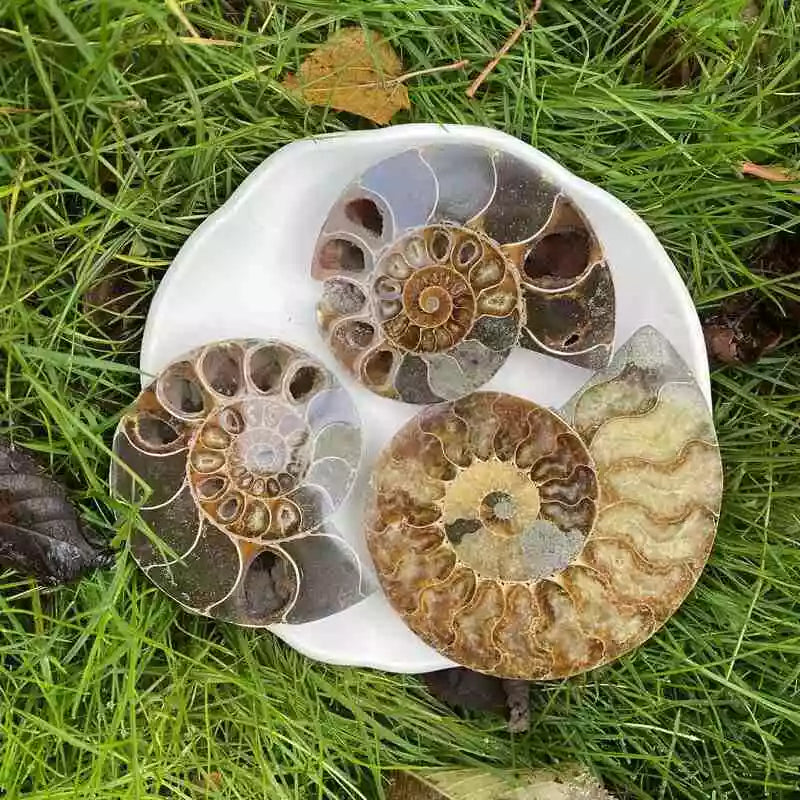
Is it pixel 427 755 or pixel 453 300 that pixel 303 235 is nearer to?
pixel 453 300

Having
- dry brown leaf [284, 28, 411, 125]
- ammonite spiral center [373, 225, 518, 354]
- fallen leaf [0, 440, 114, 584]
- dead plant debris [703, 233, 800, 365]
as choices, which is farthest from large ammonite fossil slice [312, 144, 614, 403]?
fallen leaf [0, 440, 114, 584]

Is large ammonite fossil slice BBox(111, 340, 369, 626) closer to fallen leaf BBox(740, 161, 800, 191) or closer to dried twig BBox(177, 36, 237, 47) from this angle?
dried twig BBox(177, 36, 237, 47)

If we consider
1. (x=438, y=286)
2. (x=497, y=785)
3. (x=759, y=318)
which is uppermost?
(x=438, y=286)

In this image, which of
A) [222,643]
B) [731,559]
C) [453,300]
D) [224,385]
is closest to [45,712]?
[222,643]

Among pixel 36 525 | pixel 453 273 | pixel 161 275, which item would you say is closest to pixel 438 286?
pixel 453 273

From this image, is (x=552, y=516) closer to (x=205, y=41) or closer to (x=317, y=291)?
(x=317, y=291)

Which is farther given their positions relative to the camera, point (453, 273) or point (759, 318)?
point (759, 318)
